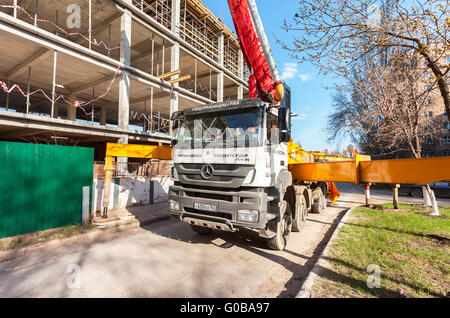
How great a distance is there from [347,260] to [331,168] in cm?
199

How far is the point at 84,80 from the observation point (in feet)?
41.6

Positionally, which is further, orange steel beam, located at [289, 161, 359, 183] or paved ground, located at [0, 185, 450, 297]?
orange steel beam, located at [289, 161, 359, 183]

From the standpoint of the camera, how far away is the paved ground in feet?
10.7

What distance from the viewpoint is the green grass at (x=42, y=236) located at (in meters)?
4.81

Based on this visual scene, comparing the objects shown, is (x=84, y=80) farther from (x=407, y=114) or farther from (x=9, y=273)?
(x=407, y=114)

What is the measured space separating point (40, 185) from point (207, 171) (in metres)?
4.91

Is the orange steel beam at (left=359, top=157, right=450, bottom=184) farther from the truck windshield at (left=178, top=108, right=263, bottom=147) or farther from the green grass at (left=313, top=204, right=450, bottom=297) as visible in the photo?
the truck windshield at (left=178, top=108, right=263, bottom=147)

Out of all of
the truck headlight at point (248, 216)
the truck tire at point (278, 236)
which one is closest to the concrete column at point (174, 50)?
the truck tire at point (278, 236)

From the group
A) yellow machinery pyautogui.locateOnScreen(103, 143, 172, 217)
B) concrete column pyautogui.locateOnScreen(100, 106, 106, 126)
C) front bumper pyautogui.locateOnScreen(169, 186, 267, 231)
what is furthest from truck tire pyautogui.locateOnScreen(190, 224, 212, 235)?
concrete column pyautogui.locateOnScreen(100, 106, 106, 126)

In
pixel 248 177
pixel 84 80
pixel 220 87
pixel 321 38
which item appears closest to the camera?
pixel 248 177

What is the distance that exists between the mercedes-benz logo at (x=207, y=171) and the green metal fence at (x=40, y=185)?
4649 millimetres

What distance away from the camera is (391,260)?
4121 mm

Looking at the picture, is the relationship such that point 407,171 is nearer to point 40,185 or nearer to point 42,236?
point 42,236

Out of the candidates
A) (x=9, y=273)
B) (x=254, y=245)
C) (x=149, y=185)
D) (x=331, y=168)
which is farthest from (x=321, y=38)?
(x=149, y=185)
